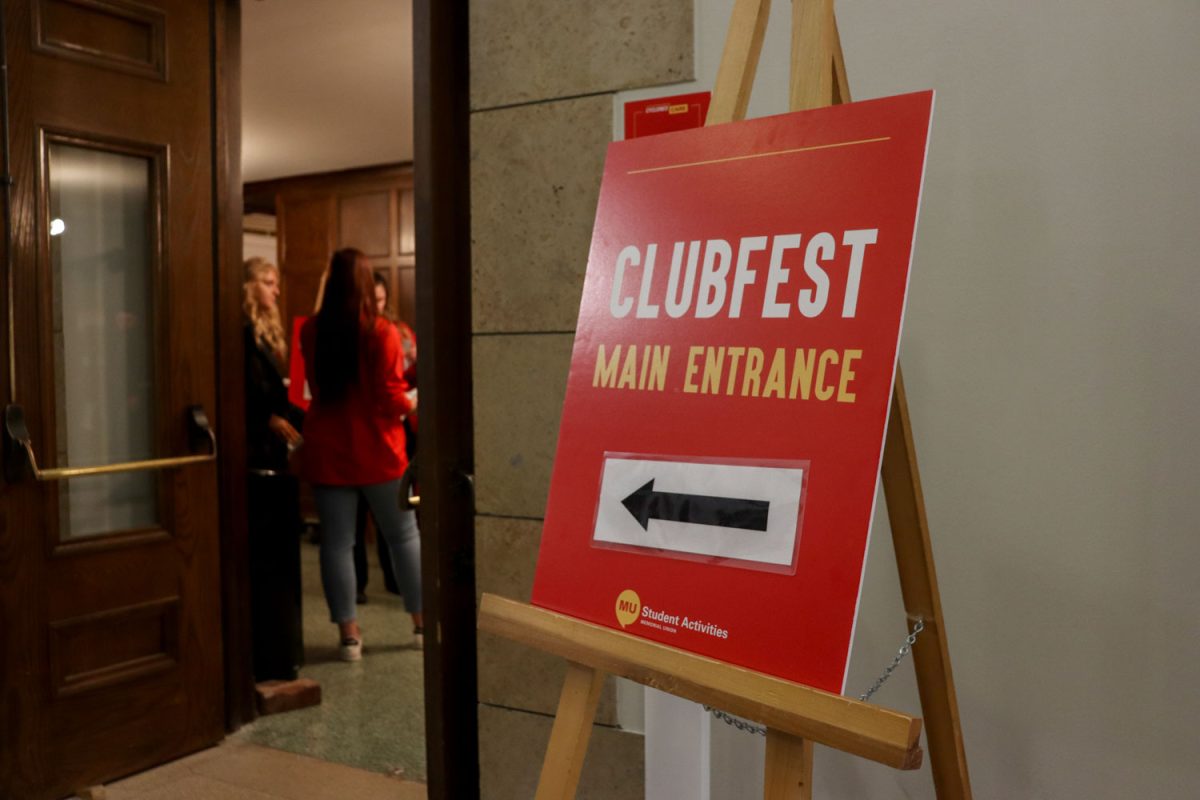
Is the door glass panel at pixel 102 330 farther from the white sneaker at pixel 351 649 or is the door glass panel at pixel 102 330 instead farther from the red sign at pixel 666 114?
the red sign at pixel 666 114

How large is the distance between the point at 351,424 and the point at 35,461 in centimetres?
121

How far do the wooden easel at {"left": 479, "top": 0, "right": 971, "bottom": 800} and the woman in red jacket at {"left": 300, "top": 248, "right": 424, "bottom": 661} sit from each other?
2.33 metres

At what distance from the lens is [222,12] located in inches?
108

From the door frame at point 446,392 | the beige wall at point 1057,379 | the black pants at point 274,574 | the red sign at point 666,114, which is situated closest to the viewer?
the beige wall at point 1057,379

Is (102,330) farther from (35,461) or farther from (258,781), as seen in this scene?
(258,781)

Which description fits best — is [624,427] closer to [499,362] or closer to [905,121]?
[905,121]

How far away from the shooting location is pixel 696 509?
3.49 ft

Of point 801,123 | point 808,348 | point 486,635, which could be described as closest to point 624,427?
point 808,348

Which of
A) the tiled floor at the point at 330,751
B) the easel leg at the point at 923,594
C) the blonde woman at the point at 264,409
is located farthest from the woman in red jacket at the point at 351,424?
the easel leg at the point at 923,594

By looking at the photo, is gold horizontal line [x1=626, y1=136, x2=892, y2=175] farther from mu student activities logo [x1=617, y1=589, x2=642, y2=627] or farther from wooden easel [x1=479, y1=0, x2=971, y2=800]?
mu student activities logo [x1=617, y1=589, x2=642, y2=627]

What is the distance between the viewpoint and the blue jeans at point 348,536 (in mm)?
3488

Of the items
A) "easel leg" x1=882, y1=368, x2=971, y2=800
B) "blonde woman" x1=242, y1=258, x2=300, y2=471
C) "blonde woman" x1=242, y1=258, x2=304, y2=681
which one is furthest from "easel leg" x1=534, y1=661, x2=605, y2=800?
"blonde woman" x1=242, y1=258, x2=300, y2=471

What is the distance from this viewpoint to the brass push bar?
2250mm

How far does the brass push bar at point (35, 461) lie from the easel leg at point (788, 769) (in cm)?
200
